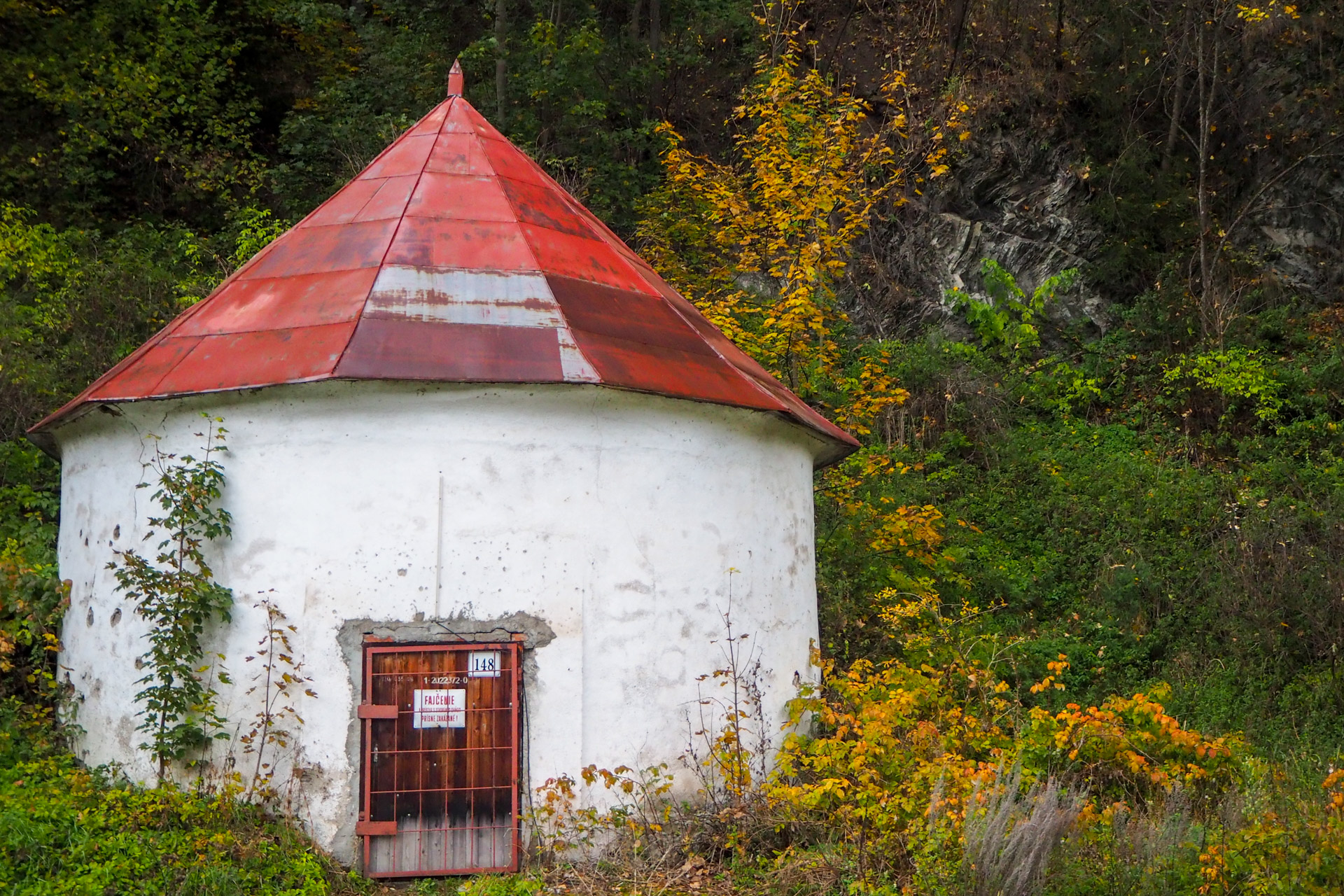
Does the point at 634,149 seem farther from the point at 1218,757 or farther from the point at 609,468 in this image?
the point at 1218,757

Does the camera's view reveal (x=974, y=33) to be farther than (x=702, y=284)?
Yes

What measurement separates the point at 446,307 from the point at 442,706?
258 cm

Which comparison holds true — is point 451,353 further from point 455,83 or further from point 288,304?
point 455,83

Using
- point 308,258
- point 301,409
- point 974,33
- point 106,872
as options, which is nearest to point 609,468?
point 301,409

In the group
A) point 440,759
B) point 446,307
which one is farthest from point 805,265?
point 440,759

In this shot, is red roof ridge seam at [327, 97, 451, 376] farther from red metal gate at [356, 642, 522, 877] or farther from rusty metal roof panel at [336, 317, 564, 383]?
red metal gate at [356, 642, 522, 877]

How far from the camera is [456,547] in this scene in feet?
24.0

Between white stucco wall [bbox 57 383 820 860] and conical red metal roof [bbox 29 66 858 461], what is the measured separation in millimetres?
199

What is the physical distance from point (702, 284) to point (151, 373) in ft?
29.3

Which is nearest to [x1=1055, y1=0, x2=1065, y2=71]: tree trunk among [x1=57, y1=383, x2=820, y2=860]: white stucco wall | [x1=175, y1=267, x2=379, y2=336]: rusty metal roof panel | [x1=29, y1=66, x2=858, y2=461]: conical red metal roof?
[x1=29, y1=66, x2=858, y2=461]: conical red metal roof

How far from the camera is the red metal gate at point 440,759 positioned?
708 cm

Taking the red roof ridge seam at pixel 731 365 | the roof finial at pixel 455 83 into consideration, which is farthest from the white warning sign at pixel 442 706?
the roof finial at pixel 455 83

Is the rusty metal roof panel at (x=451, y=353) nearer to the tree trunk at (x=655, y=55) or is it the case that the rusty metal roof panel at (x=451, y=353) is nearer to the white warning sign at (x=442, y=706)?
the white warning sign at (x=442, y=706)

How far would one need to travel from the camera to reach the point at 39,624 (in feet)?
27.5
